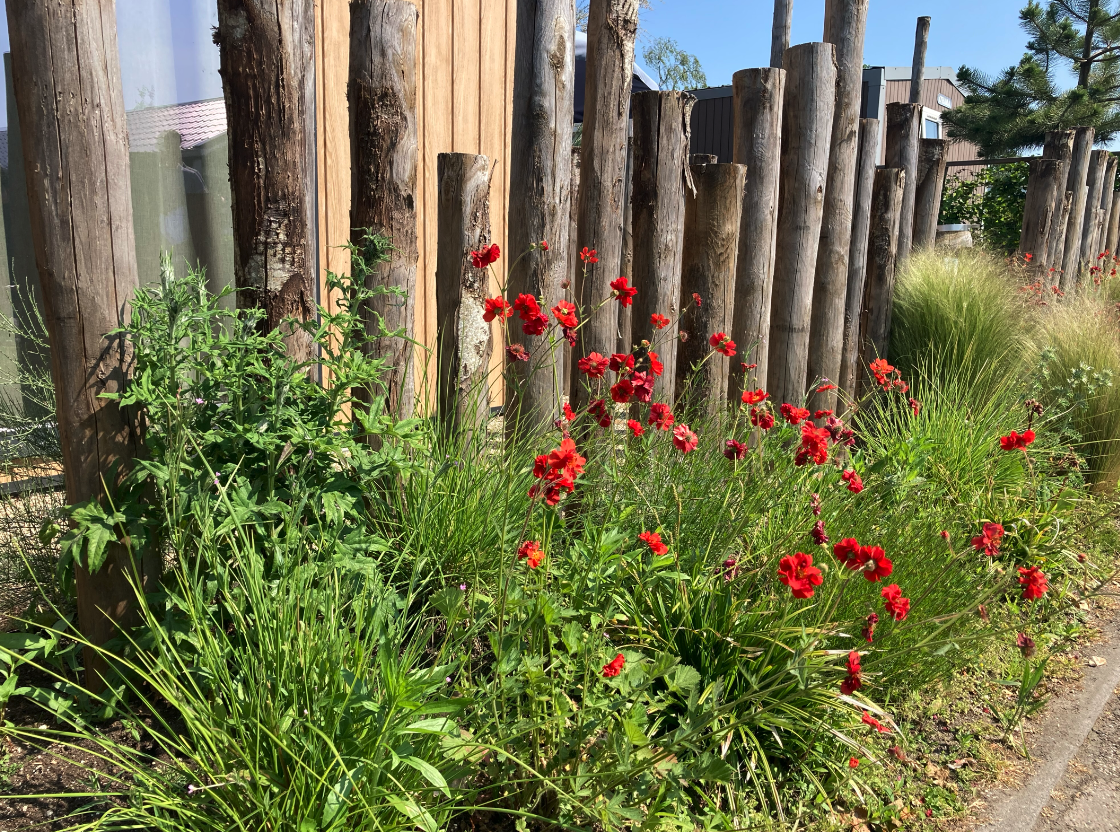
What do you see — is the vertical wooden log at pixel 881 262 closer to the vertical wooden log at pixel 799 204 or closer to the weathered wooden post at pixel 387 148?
the vertical wooden log at pixel 799 204

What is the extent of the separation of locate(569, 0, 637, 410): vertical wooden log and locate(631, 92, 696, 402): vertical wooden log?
128mm

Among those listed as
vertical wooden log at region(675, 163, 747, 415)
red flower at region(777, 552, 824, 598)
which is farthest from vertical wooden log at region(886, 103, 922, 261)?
red flower at region(777, 552, 824, 598)

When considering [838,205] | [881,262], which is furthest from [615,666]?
[881,262]

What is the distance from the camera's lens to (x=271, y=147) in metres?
2.09

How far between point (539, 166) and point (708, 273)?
932 mm

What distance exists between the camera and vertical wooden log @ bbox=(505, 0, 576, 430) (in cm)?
265

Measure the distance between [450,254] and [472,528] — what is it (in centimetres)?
91

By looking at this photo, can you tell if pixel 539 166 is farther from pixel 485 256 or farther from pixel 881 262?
pixel 881 262

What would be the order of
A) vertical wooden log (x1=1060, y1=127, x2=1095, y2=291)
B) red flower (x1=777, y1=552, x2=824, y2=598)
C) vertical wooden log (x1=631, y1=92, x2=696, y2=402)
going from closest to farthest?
1. red flower (x1=777, y1=552, x2=824, y2=598)
2. vertical wooden log (x1=631, y1=92, x2=696, y2=402)
3. vertical wooden log (x1=1060, y1=127, x2=1095, y2=291)

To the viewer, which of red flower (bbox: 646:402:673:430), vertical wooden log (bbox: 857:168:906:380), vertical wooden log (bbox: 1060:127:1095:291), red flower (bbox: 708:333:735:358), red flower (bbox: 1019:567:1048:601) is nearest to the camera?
red flower (bbox: 1019:567:1048:601)

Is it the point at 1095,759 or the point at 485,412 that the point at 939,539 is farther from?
the point at 485,412

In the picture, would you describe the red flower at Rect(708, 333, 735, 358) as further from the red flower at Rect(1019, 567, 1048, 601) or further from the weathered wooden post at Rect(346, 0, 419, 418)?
the red flower at Rect(1019, 567, 1048, 601)

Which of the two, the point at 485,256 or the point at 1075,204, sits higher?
the point at 1075,204

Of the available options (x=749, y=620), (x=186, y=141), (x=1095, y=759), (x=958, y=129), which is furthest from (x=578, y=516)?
(x=958, y=129)
